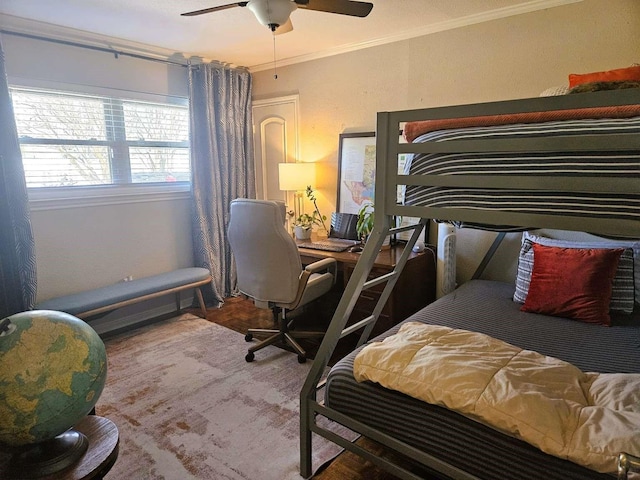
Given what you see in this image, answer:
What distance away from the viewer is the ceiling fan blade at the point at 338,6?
1.94 metres

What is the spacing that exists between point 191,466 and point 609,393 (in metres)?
1.70

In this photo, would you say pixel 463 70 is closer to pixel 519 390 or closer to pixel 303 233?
pixel 303 233

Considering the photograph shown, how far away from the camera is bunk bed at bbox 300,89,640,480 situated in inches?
42.6

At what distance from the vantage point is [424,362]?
147 centimetres

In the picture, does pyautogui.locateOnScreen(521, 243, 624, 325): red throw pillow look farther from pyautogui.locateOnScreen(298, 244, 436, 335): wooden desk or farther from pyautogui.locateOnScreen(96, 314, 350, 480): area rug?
pyautogui.locateOnScreen(96, 314, 350, 480): area rug

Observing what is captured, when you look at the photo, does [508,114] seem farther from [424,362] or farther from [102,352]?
[102,352]

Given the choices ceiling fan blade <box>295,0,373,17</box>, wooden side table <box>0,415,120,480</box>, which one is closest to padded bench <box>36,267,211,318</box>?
wooden side table <box>0,415,120,480</box>

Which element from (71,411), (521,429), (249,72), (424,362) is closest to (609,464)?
(521,429)

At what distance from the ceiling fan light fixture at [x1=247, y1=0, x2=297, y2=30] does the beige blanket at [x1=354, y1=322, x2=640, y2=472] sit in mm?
1623

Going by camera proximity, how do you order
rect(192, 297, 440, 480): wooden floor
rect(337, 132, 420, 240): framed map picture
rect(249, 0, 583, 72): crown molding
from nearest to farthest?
rect(192, 297, 440, 480): wooden floor → rect(249, 0, 583, 72): crown molding → rect(337, 132, 420, 240): framed map picture

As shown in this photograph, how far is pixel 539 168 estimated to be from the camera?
119 cm

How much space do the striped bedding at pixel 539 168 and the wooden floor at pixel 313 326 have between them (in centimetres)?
121

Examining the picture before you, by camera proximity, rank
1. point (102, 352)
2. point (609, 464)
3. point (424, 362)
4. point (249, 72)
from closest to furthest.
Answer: point (609, 464), point (102, 352), point (424, 362), point (249, 72)

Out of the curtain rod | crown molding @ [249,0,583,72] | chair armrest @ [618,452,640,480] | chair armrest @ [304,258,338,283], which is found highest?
crown molding @ [249,0,583,72]
